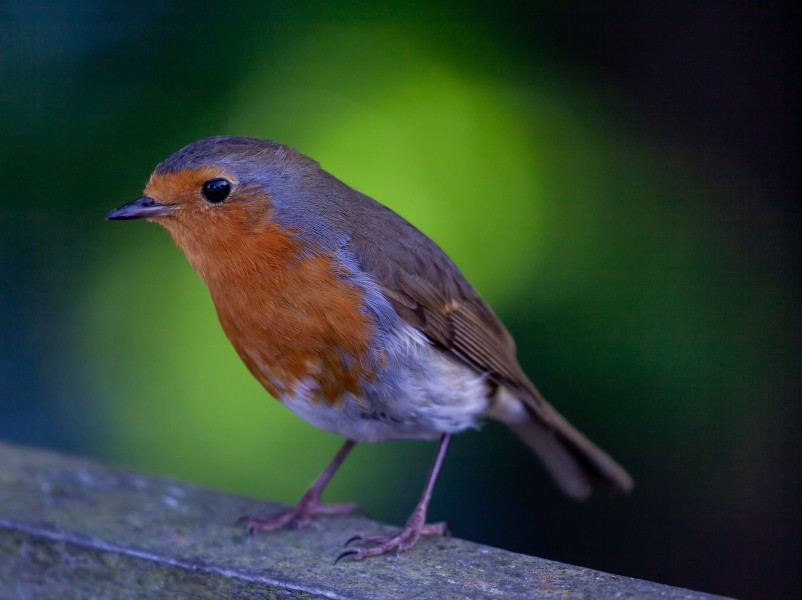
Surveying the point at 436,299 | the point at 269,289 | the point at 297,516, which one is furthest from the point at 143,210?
the point at 297,516

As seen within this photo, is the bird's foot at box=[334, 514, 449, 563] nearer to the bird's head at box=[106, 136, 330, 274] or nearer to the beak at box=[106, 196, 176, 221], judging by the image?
the bird's head at box=[106, 136, 330, 274]

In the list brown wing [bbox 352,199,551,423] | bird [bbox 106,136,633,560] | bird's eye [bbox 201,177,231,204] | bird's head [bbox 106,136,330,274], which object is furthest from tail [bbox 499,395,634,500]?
bird's eye [bbox 201,177,231,204]

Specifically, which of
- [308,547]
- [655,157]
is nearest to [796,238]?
[655,157]

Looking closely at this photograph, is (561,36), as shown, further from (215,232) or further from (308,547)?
(308,547)

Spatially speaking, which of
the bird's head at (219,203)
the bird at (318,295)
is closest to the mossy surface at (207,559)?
the bird at (318,295)

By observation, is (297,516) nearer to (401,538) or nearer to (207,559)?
(401,538)

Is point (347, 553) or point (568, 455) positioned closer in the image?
point (347, 553)
